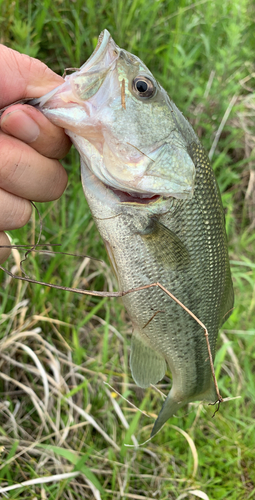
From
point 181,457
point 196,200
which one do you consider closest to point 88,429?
point 181,457

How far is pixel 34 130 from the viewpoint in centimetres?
106

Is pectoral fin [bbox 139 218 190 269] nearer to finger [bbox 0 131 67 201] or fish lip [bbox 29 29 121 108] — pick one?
finger [bbox 0 131 67 201]

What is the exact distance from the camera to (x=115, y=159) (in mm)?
1106

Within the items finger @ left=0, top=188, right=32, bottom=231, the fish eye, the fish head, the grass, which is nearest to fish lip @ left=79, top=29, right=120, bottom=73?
the fish head

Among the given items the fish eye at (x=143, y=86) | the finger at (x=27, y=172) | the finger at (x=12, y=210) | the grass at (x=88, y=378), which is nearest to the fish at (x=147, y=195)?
the fish eye at (x=143, y=86)

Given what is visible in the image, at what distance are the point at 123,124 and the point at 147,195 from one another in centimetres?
25

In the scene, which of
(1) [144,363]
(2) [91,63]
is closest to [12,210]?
(2) [91,63]

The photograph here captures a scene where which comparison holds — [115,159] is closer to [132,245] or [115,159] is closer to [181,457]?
[132,245]

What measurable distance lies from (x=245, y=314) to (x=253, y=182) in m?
1.38

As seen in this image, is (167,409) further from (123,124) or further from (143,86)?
(143,86)

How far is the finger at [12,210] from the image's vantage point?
3.84ft

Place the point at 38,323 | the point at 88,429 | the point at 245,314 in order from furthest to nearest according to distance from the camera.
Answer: the point at 245,314 → the point at 38,323 → the point at 88,429

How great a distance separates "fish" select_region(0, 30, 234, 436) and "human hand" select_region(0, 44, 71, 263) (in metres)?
0.07

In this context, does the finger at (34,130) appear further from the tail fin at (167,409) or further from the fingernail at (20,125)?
the tail fin at (167,409)
